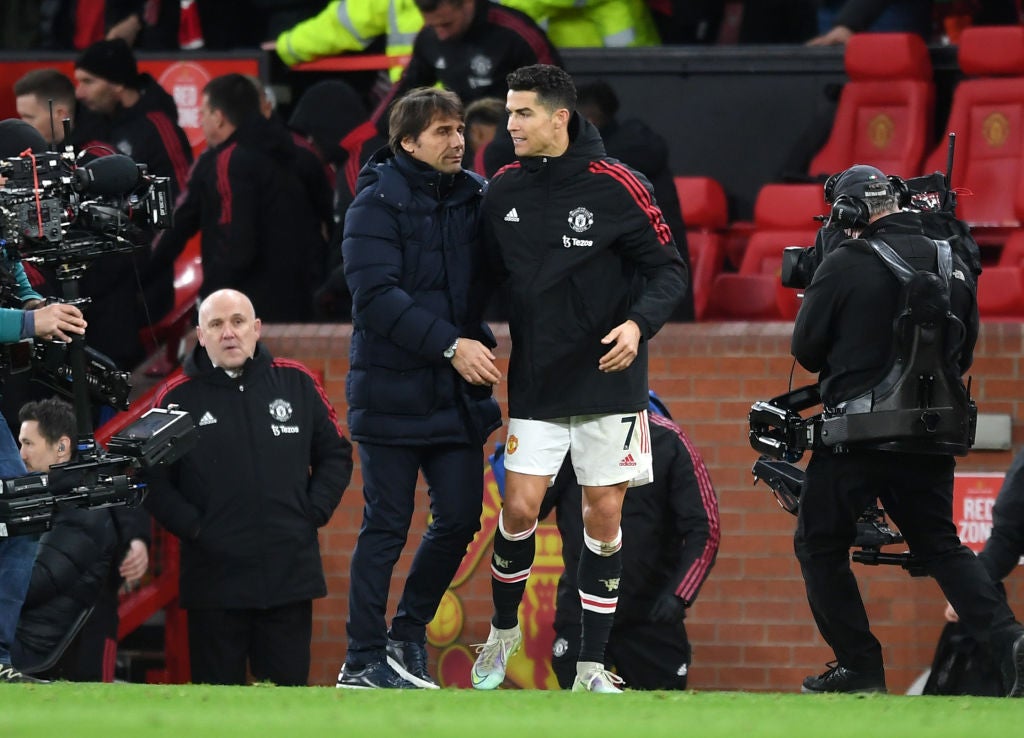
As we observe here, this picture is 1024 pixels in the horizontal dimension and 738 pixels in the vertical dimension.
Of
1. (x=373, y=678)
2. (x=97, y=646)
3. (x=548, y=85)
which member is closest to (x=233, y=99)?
(x=97, y=646)

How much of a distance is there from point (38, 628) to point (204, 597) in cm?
68

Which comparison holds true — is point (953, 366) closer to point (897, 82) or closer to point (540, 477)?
point (540, 477)

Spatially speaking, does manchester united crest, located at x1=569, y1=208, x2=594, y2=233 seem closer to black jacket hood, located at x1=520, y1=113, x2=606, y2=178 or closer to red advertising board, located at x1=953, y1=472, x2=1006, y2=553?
black jacket hood, located at x1=520, y1=113, x2=606, y2=178

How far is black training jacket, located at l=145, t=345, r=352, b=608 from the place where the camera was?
848 centimetres

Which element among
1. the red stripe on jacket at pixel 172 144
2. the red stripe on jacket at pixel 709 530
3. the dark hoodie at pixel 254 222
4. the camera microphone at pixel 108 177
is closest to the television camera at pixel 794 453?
the red stripe on jacket at pixel 709 530

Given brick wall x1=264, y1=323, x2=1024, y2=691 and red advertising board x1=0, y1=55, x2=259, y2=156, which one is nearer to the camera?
brick wall x1=264, y1=323, x2=1024, y2=691

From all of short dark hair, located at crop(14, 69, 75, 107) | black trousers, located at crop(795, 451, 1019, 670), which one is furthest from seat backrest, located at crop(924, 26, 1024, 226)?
short dark hair, located at crop(14, 69, 75, 107)

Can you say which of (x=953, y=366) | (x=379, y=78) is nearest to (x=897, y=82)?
(x=379, y=78)

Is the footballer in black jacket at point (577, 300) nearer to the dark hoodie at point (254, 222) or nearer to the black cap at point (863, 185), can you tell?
the black cap at point (863, 185)

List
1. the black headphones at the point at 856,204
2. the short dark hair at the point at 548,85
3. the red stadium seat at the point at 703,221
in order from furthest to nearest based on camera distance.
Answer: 1. the red stadium seat at the point at 703,221
2. the black headphones at the point at 856,204
3. the short dark hair at the point at 548,85

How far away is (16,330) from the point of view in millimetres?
6805

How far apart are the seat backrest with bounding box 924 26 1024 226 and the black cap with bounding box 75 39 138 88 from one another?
4214mm

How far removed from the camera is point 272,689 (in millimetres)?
6609

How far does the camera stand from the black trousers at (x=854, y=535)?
23.8ft
